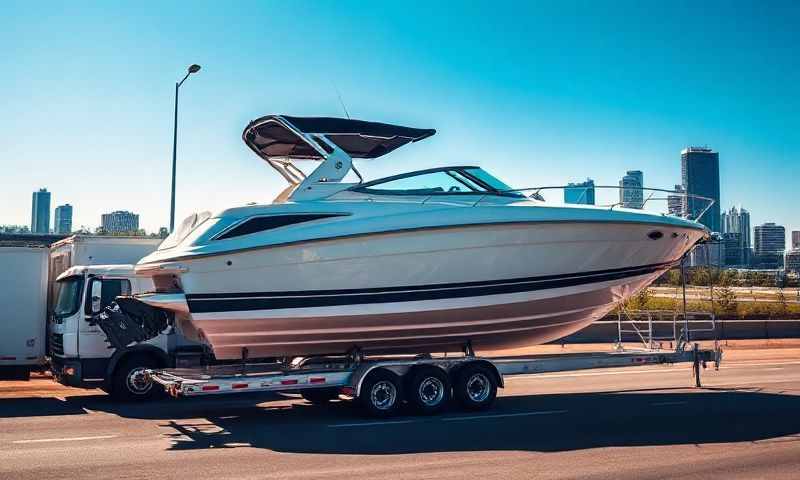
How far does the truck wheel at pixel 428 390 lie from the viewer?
11547mm

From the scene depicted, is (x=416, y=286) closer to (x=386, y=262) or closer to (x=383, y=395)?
(x=386, y=262)

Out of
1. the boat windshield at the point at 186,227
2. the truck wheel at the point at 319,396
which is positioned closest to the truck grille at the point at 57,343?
the boat windshield at the point at 186,227

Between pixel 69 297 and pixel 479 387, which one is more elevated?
pixel 69 297

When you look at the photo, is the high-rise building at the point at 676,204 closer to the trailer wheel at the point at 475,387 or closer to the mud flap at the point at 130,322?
the trailer wheel at the point at 475,387

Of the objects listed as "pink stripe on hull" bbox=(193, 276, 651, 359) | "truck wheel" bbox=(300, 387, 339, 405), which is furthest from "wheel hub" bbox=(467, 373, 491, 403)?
"truck wheel" bbox=(300, 387, 339, 405)

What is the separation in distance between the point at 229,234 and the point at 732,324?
2300 cm

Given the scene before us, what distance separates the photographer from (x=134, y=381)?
43.7 feet

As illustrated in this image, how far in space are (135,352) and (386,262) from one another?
486 centimetres

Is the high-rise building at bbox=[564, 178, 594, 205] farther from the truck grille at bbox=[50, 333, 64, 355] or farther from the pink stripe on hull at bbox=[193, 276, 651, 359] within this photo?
the truck grille at bbox=[50, 333, 64, 355]

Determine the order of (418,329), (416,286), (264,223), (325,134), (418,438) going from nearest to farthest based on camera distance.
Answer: (418,438), (264,223), (416,286), (418,329), (325,134)

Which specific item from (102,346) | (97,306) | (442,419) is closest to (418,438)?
(442,419)

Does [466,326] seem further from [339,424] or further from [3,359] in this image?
[3,359]

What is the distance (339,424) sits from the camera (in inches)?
429

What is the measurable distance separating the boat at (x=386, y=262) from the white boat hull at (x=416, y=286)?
2 cm
